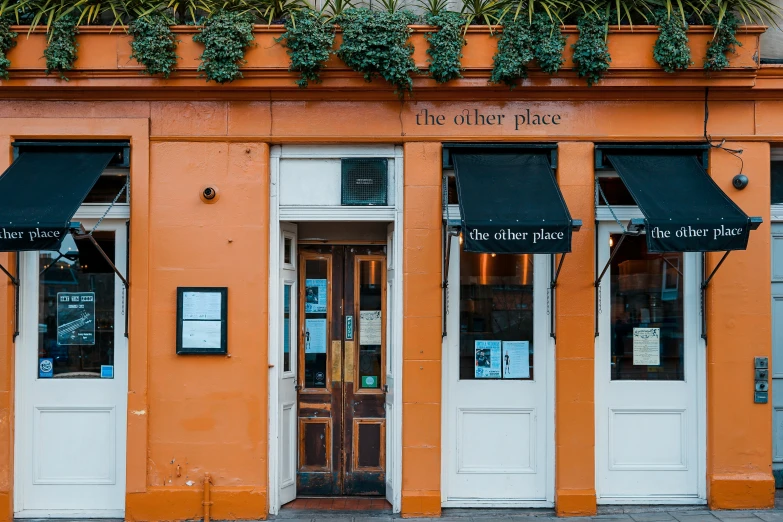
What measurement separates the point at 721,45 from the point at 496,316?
11.6ft

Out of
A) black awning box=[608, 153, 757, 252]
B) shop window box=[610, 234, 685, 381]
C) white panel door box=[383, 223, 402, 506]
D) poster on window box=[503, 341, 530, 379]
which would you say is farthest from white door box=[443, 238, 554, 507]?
black awning box=[608, 153, 757, 252]

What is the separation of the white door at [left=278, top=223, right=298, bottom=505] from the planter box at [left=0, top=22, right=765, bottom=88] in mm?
1732

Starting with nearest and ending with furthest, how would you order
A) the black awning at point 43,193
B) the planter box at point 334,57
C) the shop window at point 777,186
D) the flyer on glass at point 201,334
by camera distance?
the black awning at point 43,193
the planter box at point 334,57
the flyer on glass at point 201,334
the shop window at point 777,186

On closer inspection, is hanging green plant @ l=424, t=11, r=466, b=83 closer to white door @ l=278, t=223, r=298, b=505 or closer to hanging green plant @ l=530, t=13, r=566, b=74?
hanging green plant @ l=530, t=13, r=566, b=74

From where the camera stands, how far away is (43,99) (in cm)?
776

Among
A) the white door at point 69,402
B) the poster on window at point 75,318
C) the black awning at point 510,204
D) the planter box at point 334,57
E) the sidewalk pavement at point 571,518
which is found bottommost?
the sidewalk pavement at point 571,518

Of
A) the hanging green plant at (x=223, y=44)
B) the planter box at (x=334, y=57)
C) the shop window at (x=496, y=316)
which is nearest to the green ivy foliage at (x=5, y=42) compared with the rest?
the planter box at (x=334, y=57)

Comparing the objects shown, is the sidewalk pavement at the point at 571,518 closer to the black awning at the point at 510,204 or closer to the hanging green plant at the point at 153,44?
the black awning at the point at 510,204

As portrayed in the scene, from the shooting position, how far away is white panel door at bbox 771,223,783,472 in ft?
27.1

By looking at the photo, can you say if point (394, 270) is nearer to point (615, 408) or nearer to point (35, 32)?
point (615, 408)

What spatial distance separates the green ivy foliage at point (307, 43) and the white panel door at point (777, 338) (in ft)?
17.2

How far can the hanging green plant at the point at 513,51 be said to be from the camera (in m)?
7.39

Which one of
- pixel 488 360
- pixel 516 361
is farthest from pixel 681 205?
pixel 488 360

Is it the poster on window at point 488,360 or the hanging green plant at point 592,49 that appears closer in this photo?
the hanging green plant at point 592,49
